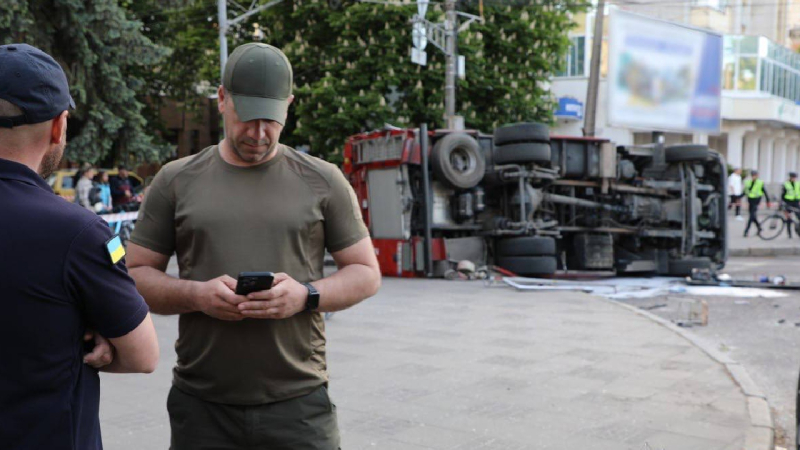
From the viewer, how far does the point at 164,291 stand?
2.61 meters

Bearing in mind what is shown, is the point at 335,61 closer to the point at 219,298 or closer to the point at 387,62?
the point at 387,62

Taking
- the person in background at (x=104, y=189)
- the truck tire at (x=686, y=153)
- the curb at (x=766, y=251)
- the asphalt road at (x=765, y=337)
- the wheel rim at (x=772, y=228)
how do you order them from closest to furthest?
the asphalt road at (x=765, y=337) < the truck tire at (x=686, y=153) < the curb at (x=766, y=251) < the person in background at (x=104, y=189) < the wheel rim at (x=772, y=228)

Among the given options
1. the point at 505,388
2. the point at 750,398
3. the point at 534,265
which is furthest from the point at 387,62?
the point at 750,398

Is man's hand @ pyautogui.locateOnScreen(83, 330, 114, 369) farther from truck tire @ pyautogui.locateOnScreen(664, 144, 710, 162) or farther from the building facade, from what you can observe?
the building facade

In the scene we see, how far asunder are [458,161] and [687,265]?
4407 millimetres

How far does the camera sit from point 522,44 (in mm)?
26328

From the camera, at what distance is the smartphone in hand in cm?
238

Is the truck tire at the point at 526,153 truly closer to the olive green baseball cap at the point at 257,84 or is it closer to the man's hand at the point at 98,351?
the olive green baseball cap at the point at 257,84

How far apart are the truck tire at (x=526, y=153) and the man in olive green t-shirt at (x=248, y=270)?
445 inches

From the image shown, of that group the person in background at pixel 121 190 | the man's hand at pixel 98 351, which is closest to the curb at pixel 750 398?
the man's hand at pixel 98 351

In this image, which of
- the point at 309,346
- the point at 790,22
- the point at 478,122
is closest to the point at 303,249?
the point at 309,346

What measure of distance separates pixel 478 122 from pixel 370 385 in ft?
64.6

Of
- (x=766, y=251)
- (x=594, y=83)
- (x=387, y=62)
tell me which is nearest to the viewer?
(x=766, y=251)

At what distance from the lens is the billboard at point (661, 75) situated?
1097 inches
